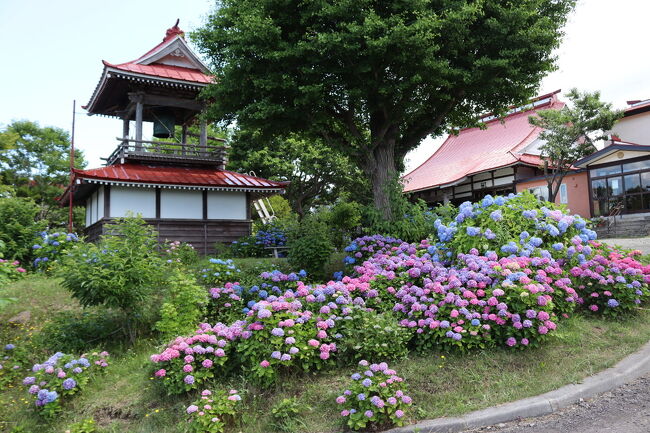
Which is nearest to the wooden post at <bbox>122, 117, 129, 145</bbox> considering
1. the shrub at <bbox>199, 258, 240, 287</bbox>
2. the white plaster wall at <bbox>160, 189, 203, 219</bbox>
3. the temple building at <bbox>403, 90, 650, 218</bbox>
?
the white plaster wall at <bbox>160, 189, 203, 219</bbox>

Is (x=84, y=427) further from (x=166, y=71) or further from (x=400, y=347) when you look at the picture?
(x=166, y=71)

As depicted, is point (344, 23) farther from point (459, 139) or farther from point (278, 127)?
point (459, 139)

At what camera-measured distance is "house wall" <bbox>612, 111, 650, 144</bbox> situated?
23.6m

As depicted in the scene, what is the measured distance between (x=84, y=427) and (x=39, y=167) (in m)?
Answer: 32.9

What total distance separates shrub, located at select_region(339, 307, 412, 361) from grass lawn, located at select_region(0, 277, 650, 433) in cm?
17

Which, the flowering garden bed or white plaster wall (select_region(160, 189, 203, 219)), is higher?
white plaster wall (select_region(160, 189, 203, 219))

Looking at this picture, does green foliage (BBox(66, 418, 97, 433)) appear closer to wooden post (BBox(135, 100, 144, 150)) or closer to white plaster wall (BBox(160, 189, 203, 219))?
white plaster wall (BBox(160, 189, 203, 219))

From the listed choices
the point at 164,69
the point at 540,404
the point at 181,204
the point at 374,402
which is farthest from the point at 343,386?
the point at 164,69

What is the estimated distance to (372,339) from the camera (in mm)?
4805

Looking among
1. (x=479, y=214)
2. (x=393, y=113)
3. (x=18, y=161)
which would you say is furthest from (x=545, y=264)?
(x=18, y=161)

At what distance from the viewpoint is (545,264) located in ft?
18.9

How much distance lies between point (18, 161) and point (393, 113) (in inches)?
1219

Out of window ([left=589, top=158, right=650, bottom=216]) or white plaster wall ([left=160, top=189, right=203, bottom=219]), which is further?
window ([left=589, top=158, right=650, bottom=216])

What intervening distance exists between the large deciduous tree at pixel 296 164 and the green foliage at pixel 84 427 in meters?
21.8
